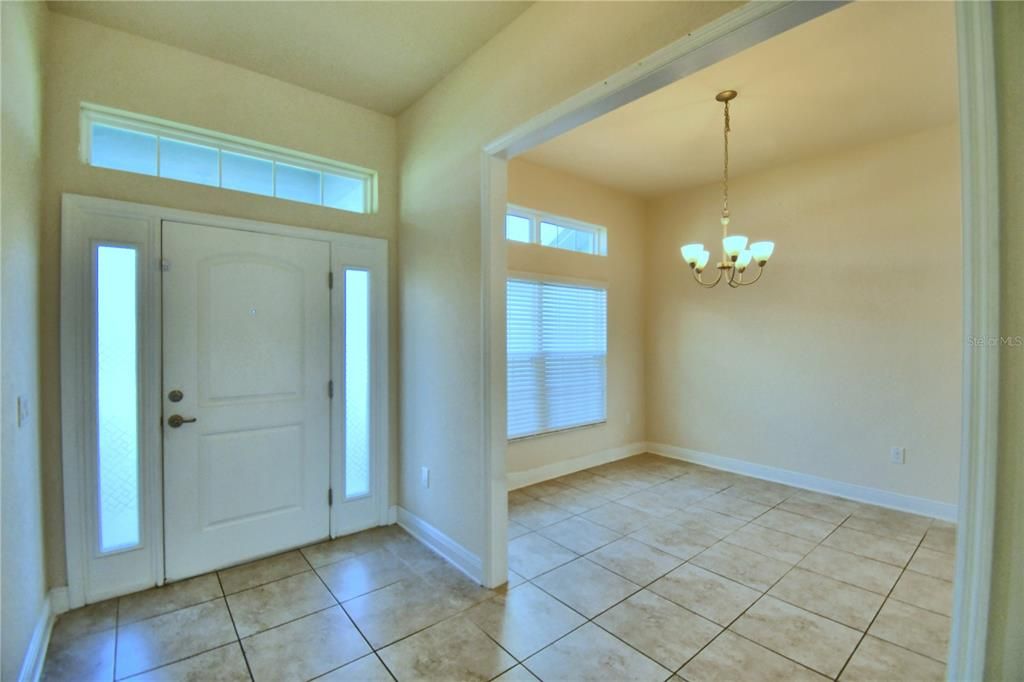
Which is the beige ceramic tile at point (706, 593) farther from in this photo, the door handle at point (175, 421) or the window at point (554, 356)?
the door handle at point (175, 421)

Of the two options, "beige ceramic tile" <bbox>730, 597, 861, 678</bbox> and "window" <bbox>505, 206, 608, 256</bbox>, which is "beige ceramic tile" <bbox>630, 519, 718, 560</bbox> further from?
"window" <bbox>505, 206, 608, 256</bbox>

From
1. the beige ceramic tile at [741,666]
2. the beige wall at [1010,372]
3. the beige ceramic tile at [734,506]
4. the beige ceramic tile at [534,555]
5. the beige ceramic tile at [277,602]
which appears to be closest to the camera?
the beige wall at [1010,372]

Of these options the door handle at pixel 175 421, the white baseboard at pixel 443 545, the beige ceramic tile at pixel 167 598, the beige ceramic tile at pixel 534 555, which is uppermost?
the door handle at pixel 175 421

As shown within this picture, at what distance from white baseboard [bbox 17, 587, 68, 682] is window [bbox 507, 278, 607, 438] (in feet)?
9.66

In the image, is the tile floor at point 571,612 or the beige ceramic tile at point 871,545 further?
the beige ceramic tile at point 871,545

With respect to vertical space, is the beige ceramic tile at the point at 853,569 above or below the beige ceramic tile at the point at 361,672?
below

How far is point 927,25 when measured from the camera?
218 centimetres

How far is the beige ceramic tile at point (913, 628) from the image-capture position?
1.95m

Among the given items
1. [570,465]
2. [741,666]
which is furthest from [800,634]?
[570,465]

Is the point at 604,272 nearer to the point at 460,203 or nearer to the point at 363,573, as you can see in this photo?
the point at 460,203

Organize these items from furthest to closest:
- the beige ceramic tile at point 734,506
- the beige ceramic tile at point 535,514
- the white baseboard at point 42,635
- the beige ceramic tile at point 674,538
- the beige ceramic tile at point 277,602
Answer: the beige ceramic tile at point 734,506, the beige ceramic tile at point 535,514, the beige ceramic tile at point 674,538, the beige ceramic tile at point 277,602, the white baseboard at point 42,635

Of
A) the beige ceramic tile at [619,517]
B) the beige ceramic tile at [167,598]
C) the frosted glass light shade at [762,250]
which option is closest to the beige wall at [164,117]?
the beige ceramic tile at [167,598]

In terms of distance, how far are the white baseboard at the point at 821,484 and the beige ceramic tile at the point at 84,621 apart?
4.79 meters

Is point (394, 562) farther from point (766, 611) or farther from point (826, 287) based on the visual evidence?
point (826, 287)
